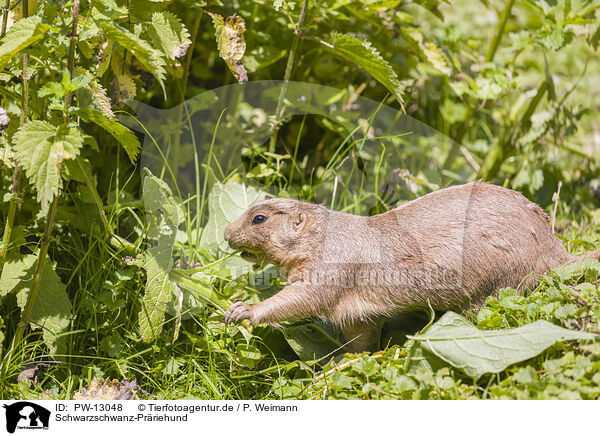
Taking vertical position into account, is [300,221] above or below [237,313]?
above

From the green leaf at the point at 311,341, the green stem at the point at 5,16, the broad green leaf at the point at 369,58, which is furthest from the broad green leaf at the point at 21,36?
the green leaf at the point at 311,341

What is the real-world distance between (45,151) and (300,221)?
4.94 ft

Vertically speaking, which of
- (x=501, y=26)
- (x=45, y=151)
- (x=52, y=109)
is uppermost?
(x=501, y=26)

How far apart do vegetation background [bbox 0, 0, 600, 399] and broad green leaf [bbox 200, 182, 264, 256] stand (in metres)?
0.01

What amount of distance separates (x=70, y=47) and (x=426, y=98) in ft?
10.7

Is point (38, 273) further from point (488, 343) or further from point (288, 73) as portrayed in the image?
point (488, 343)

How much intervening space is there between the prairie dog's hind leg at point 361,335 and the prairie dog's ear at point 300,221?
634 millimetres

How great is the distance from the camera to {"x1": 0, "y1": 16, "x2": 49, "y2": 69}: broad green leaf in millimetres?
2355

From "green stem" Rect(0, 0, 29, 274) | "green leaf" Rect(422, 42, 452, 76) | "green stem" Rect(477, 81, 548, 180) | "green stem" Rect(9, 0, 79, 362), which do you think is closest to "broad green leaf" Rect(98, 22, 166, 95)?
"green stem" Rect(9, 0, 79, 362)

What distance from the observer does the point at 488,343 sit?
270cm

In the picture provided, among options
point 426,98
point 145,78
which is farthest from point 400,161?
point 145,78

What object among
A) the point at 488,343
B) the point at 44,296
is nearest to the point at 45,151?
the point at 44,296
